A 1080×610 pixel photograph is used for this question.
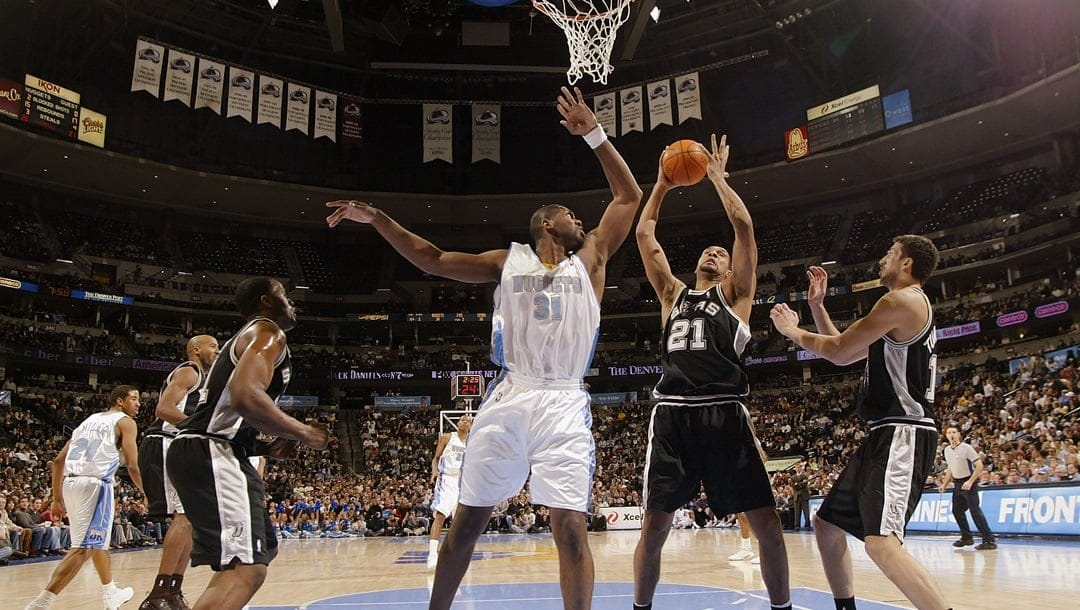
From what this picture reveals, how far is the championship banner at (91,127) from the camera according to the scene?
2791 cm

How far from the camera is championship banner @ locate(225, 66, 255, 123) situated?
2694cm

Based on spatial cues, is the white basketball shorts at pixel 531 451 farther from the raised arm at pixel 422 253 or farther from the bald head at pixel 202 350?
the bald head at pixel 202 350

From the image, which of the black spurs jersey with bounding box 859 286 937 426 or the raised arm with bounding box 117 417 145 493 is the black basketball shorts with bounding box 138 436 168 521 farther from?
the black spurs jersey with bounding box 859 286 937 426

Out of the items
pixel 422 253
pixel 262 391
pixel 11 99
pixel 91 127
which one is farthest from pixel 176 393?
pixel 91 127

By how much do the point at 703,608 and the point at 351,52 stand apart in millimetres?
30677

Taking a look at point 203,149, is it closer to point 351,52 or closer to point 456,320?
point 351,52

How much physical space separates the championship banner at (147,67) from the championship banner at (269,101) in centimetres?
315

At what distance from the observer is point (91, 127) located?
28172 mm

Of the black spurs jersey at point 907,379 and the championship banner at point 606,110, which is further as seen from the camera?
the championship banner at point 606,110

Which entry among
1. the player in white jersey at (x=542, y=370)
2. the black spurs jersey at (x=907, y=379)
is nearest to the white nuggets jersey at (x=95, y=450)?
the player in white jersey at (x=542, y=370)

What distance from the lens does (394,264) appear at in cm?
3962

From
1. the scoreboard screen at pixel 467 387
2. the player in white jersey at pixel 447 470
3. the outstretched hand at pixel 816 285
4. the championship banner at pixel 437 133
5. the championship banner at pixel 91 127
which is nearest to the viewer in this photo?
the outstretched hand at pixel 816 285

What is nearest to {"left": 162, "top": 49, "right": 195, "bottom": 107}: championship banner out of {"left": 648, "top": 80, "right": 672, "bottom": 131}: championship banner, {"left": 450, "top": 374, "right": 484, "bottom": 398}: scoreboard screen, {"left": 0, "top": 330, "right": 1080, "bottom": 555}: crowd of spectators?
{"left": 0, "top": 330, "right": 1080, "bottom": 555}: crowd of spectators

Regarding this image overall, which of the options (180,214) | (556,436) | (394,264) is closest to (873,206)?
(394,264)
